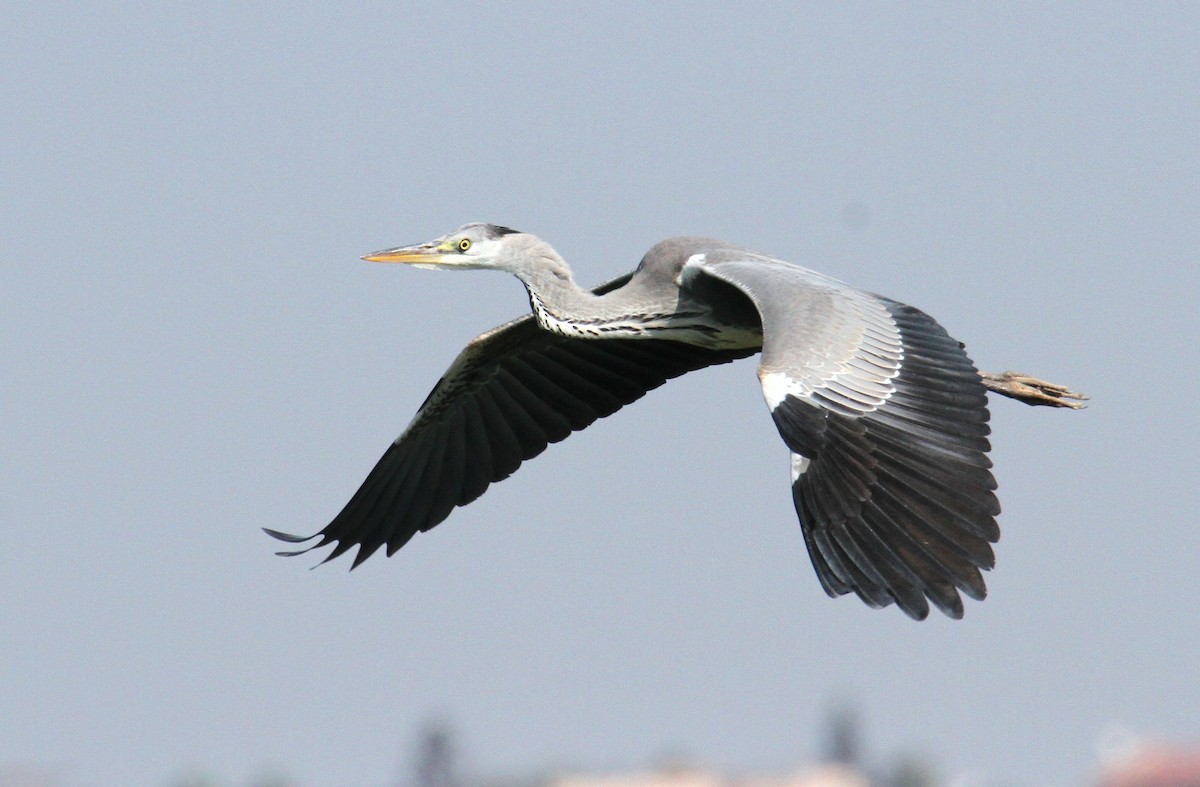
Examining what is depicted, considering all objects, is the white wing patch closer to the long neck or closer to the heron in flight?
the heron in flight

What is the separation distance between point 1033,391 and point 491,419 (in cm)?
248

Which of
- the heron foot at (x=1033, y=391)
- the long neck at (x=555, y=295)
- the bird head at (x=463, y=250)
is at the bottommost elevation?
the heron foot at (x=1033, y=391)

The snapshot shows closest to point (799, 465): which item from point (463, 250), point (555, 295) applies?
point (555, 295)

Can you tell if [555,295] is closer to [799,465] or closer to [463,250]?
[463,250]

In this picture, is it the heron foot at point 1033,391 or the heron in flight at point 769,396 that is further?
the heron foot at point 1033,391

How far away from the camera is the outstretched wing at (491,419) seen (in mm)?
9953

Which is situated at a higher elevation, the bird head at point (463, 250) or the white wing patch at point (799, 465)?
the bird head at point (463, 250)

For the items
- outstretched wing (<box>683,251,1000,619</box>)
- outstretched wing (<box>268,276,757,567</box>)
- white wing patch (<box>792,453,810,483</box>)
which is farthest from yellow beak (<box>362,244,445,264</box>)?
white wing patch (<box>792,453,810,483</box>)

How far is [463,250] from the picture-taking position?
964 centimetres

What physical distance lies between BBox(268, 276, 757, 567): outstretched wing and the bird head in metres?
0.48

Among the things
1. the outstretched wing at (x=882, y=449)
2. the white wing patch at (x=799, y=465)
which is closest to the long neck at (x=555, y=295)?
the outstretched wing at (x=882, y=449)

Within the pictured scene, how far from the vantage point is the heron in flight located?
7176mm

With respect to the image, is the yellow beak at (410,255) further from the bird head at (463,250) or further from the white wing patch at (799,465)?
the white wing patch at (799,465)

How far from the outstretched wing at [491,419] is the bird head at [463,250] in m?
0.48
